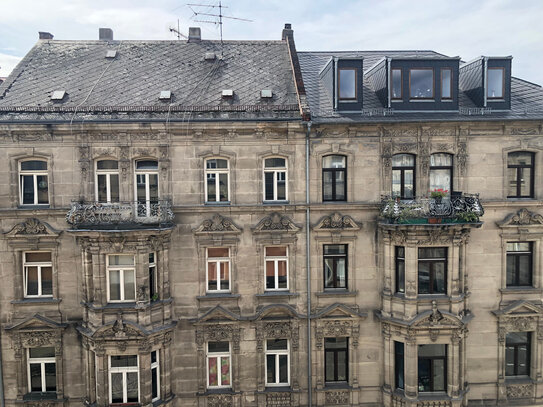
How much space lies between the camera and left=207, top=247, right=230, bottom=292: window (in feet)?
53.9

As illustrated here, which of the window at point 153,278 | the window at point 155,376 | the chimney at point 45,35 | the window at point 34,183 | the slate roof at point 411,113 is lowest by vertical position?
A: the window at point 155,376

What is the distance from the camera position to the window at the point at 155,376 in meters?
15.8

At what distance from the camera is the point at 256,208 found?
16078 millimetres

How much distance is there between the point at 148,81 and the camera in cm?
1841

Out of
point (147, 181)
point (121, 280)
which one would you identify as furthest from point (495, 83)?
point (121, 280)

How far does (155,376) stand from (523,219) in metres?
16.9

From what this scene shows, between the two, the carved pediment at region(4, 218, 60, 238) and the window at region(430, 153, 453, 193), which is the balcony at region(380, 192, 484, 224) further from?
the carved pediment at region(4, 218, 60, 238)

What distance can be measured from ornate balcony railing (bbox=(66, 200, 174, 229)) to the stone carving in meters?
10.3

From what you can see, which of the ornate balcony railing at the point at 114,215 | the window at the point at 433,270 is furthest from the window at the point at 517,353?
the ornate balcony railing at the point at 114,215

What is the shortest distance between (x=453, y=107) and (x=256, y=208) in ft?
32.1

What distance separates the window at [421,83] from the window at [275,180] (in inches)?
261

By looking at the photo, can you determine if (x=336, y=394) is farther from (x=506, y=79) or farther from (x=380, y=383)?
(x=506, y=79)

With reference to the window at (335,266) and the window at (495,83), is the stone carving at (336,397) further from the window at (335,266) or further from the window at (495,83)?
the window at (495,83)

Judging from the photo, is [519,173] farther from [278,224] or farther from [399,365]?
[278,224]
